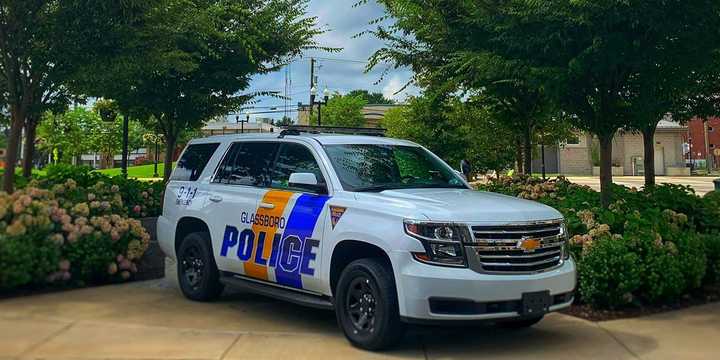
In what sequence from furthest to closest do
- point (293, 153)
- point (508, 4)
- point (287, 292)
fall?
point (508, 4), point (293, 153), point (287, 292)

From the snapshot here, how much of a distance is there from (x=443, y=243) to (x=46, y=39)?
6.88 metres

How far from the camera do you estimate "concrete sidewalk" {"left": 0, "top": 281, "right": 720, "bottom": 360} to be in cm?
507

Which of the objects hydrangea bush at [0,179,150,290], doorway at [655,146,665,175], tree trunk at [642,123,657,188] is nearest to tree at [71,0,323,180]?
hydrangea bush at [0,179,150,290]

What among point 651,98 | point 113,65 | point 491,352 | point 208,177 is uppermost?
point 113,65

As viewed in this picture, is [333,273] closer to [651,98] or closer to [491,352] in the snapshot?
[491,352]

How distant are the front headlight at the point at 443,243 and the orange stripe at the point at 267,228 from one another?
1.72m

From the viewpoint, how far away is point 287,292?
583 cm

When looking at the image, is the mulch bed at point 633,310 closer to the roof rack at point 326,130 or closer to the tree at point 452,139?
the roof rack at point 326,130

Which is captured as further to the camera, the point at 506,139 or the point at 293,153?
the point at 506,139

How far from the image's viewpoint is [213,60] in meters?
14.0

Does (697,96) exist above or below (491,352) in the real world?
above

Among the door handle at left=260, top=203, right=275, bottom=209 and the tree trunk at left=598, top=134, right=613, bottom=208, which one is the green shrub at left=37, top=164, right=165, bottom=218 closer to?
the door handle at left=260, top=203, right=275, bottom=209

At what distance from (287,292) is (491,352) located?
6.39 feet

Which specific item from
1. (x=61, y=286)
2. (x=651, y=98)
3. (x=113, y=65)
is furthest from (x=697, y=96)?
(x=61, y=286)
